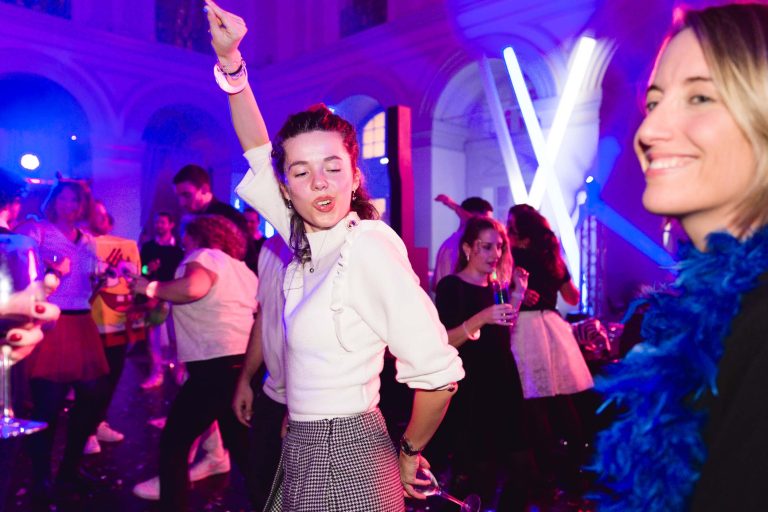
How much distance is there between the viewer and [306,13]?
14.7 m

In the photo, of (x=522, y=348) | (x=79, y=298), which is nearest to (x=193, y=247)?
(x=79, y=298)

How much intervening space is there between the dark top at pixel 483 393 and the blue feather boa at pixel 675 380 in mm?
1933

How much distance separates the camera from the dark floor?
3.64 m

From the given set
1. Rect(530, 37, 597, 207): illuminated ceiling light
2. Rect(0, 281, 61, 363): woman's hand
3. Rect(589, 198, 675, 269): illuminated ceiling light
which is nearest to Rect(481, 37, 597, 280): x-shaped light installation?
Rect(530, 37, 597, 207): illuminated ceiling light

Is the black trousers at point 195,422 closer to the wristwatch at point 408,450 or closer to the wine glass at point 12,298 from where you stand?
the wine glass at point 12,298

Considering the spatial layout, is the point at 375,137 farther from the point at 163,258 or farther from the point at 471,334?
the point at 471,334

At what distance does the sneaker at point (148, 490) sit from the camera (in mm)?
3754

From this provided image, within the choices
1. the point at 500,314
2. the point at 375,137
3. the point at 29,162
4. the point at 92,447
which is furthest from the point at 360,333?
the point at 29,162

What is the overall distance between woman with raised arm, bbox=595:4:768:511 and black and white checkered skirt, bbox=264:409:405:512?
2.35 ft

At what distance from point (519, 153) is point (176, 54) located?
8438mm

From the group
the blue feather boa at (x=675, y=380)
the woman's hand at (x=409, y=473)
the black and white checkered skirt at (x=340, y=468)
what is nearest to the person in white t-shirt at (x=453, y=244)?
the woman's hand at (x=409, y=473)

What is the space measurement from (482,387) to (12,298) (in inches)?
82.7

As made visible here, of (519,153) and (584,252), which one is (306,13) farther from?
(584,252)

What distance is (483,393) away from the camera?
3006mm
